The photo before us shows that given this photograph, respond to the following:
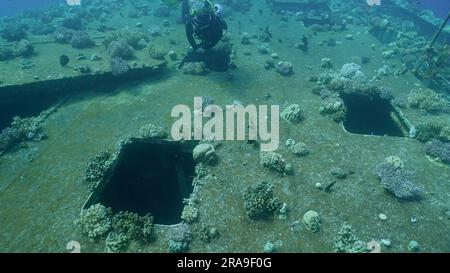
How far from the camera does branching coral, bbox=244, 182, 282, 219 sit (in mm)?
8477

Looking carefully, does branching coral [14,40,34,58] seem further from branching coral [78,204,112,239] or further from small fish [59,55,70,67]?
branching coral [78,204,112,239]

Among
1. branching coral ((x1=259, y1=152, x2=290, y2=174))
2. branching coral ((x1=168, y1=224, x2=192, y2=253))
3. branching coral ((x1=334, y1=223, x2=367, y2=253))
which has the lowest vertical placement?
branching coral ((x1=334, y1=223, x2=367, y2=253))

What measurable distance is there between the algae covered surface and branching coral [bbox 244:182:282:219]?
0.10 feet

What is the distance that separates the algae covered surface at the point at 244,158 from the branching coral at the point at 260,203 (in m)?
0.03

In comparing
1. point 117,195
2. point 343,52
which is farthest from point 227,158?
point 343,52

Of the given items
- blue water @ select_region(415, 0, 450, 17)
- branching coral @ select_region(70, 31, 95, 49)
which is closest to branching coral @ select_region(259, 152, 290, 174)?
branching coral @ select_region(70, 31, 95, 49)

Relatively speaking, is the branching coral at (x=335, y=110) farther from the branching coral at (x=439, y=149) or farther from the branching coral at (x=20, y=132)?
the branching coral at (x=20, y=132)

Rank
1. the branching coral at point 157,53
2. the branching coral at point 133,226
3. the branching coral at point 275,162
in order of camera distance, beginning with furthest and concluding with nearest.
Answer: the branching coral at point 157,53
the branching coral at point 275,162
the branching coral at point 133,226

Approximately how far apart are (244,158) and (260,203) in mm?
2357

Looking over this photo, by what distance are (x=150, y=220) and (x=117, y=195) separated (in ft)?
13.1

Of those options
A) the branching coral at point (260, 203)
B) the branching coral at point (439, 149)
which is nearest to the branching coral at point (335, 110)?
the branching coral at point (439, 149)

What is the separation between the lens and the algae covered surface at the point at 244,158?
7.96m
